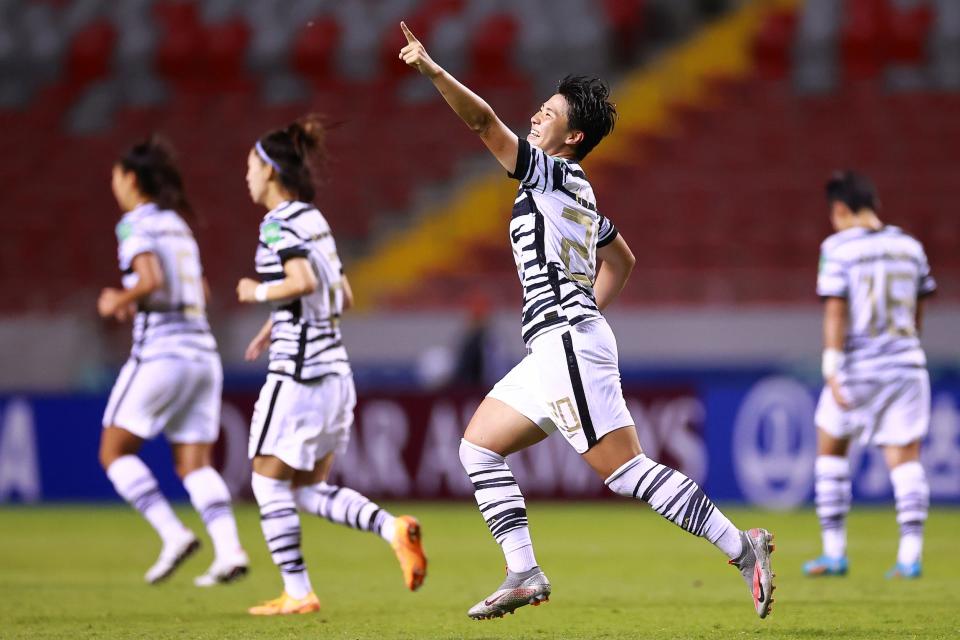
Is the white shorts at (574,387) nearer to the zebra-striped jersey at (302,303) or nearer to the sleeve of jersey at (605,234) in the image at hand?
the sleeve of jersey at (605,234)

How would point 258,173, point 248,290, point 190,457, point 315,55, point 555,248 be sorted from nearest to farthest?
point 555,248 < point 248,290 < point 258,173 < point 190,457 < point 315,55

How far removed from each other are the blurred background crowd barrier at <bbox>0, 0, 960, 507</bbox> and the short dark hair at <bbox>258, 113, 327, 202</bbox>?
719 centimetres

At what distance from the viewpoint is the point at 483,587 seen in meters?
8.41

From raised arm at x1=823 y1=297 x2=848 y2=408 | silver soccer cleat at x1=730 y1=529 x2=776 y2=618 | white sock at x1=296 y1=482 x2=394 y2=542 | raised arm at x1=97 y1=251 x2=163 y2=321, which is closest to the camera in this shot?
silver soccer cleat at x1=730 y1=529 x2=776 y2=618

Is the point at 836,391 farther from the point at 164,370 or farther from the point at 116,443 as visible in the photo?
the point at 116,443

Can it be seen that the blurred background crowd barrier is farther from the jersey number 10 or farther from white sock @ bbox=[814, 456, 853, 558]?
the jersey number 10

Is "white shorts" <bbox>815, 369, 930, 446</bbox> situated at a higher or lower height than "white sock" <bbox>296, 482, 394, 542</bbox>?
higher

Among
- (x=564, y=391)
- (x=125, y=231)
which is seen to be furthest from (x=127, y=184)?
(x=564, y=391)

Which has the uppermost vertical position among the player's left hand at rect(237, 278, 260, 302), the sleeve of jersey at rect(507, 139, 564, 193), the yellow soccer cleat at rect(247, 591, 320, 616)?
the sleeve of jersey at rect(507, 139, 564, 193)

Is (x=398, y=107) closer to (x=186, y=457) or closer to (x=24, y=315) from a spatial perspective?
(x=24, y=315)

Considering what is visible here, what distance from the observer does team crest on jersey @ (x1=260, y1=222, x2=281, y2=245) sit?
276 inches

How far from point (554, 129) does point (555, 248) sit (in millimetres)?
468

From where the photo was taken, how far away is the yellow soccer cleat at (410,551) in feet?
22.7

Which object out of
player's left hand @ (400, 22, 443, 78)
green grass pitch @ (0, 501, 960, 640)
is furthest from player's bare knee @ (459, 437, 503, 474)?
player's left hand @ (400, 22, 443, 78)
